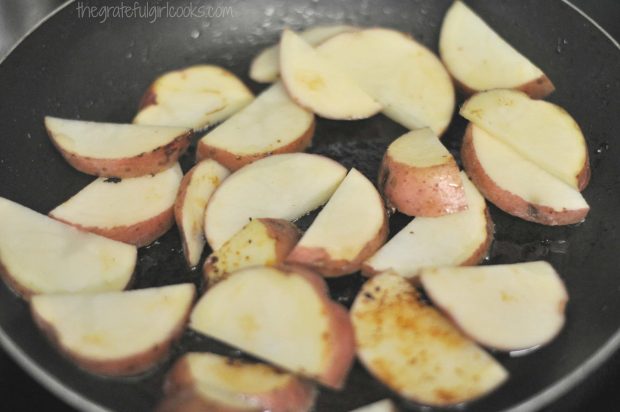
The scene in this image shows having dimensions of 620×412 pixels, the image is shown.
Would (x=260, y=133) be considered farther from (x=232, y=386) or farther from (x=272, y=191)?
(x=232, y=386)

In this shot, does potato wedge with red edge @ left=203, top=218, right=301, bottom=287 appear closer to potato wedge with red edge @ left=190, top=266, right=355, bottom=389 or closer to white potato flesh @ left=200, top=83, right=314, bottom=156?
potato wedge with red edge @ left=190, top=266, right=355, bottom=389

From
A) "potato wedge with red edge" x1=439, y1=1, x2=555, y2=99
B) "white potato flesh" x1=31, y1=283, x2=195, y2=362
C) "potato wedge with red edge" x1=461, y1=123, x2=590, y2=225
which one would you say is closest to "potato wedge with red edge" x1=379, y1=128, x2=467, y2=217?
"potato wedge with red edge" x1=461, y1=123, x2=590, y2=225

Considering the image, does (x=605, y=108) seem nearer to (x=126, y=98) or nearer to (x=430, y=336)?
(x=430, y=336)

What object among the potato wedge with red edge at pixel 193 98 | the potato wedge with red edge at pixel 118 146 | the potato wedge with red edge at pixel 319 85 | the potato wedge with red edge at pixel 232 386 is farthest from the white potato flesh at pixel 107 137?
the potato wedge with red edge at pixel 232 386

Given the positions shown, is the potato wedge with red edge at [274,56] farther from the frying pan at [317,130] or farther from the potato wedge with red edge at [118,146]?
the potato wedge with red edge at [118,146]

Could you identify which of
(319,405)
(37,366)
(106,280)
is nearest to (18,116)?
(106,280)

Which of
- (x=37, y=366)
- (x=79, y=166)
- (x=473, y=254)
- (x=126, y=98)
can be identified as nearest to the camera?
(x=37, y=366)
